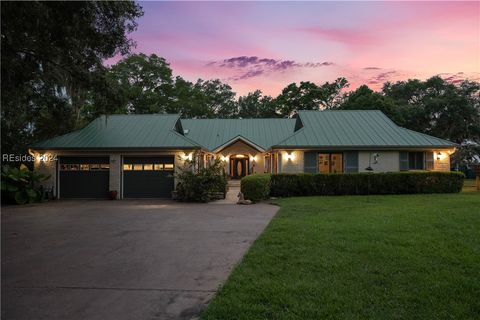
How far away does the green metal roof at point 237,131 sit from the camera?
2808cm

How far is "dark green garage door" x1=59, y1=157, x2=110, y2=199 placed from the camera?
18.9m

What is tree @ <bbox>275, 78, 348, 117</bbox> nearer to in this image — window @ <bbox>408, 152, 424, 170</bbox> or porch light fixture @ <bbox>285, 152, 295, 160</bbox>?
window @ <bbox>408, 152, 424, 170</bbox>

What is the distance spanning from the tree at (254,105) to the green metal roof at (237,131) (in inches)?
1000

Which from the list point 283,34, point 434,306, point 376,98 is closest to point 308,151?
point 283,34

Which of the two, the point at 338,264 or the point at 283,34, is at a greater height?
the point at 283,34

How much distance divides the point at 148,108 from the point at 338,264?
3690 cm

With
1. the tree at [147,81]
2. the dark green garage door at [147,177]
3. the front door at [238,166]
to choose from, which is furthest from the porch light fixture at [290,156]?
the tree at [147,81]

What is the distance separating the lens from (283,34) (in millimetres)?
14422

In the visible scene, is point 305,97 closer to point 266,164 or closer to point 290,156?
point 266,164

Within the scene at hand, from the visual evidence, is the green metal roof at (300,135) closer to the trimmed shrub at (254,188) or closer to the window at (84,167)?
the window at (84,167)

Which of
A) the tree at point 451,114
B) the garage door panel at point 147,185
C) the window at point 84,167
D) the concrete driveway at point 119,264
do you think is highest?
the tree at point 451,114

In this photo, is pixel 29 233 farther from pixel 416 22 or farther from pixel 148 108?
pixel 148 108

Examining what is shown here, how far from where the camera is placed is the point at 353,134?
2077 centimetres

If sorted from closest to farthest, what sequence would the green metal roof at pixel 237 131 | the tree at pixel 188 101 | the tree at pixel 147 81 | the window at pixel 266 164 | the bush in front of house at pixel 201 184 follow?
the bush in front of house at pixel 201 184
the window at pixel 266 164
the green metal roof at pixel 237 131
the tree at pixel 147 81
the tree at pixel 188 101
